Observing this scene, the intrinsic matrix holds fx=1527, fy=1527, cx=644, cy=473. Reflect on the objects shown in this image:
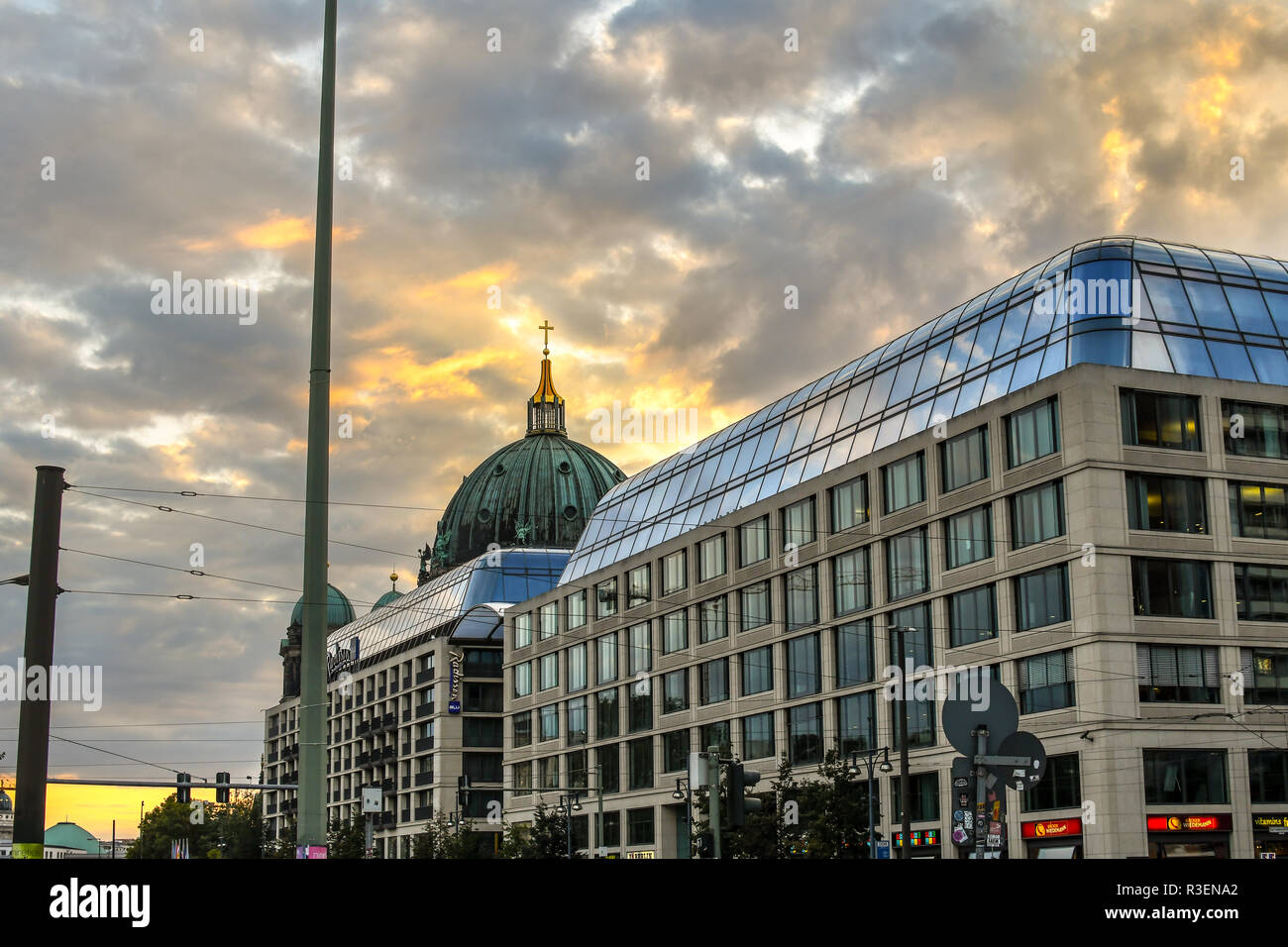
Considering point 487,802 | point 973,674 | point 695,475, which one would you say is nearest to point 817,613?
point 973,674

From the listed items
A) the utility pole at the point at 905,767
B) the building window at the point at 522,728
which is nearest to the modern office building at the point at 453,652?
the building window at the point at 522,728

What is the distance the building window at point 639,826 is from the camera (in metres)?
89.3

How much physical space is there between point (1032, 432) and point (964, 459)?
4.60 metres

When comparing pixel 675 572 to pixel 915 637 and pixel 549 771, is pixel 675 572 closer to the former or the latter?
pixel 549 771

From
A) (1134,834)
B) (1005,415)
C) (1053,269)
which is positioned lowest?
(1134,834)

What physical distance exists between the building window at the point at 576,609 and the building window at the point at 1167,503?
47.2m

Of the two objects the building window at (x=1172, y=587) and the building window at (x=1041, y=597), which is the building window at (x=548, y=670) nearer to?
the building window at (x=1041, y=597)

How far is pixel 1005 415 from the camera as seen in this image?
63.7m

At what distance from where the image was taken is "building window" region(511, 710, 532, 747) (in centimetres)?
10825

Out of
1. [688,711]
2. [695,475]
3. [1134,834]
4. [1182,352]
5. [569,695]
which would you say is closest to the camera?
[1134,834]

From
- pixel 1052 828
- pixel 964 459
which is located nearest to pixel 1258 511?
pixel 964 459

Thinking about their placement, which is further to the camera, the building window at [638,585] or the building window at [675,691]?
the building window at [638,585]
